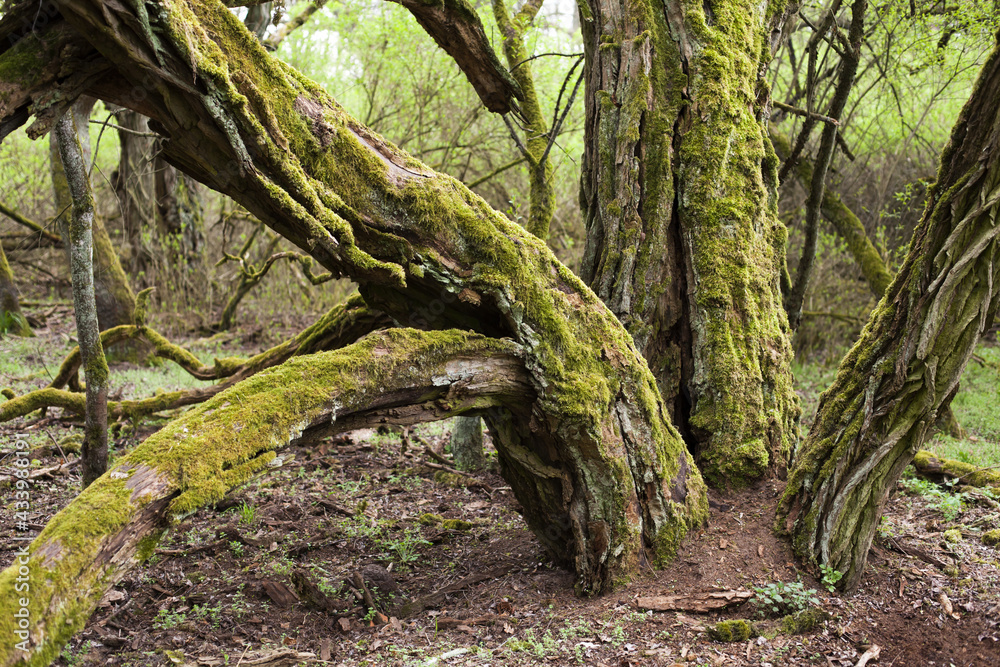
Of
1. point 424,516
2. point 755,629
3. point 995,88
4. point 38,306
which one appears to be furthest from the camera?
point 38,306

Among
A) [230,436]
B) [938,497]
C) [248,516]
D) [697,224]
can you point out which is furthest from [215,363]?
[938,497]

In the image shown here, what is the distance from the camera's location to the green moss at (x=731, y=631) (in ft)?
9.14

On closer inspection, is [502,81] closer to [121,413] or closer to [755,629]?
[755,629]

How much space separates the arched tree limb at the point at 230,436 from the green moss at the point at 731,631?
1.21 metres

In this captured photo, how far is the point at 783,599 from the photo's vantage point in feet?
9.62

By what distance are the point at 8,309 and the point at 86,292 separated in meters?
7.19

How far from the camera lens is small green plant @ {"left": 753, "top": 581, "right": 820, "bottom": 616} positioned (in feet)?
9.59

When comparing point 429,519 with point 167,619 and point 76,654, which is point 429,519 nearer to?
point 167,619

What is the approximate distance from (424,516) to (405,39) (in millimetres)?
7269

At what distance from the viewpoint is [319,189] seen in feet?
8.50

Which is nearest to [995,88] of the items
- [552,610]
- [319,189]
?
[319,189]

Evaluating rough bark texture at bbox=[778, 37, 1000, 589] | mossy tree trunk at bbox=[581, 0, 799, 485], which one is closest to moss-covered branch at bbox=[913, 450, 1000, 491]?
mossy tree trunk at bbox=[581, 0, 799, 485]

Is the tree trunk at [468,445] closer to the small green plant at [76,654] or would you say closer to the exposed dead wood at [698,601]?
the exposed dead wood at [698,601]

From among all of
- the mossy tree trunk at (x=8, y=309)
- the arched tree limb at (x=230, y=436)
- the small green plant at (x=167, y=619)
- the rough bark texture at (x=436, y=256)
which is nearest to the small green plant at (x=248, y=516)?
the small green plant at (x=167, y=619)
